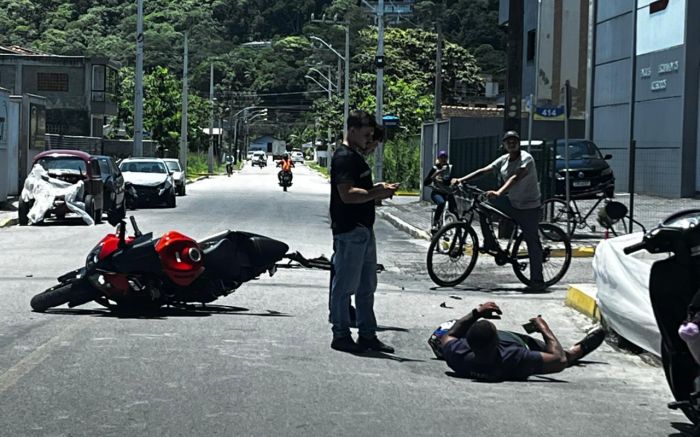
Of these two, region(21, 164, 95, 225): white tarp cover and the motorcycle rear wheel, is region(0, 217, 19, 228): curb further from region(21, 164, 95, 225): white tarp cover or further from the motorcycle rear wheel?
the motorcycle rear wheel

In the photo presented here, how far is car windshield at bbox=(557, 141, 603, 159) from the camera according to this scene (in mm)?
26895

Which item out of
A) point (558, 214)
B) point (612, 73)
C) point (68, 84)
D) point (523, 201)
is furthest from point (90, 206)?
point (68, 84)

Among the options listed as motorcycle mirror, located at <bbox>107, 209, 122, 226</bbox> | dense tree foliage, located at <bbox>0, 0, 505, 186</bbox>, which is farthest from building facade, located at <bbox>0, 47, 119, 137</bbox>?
motorcycle mirror, located at <bbox>107, 209, 122, 226</bbox>

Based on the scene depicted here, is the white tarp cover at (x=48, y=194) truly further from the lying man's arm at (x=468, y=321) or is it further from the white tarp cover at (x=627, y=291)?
the lying man's arm at (x=468, y=321)

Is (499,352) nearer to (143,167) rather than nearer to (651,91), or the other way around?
(143,167)

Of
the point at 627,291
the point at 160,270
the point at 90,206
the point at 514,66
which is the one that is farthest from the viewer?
the point at 90,206

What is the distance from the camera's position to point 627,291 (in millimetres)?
9195

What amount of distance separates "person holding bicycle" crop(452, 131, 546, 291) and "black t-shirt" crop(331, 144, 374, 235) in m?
4.89

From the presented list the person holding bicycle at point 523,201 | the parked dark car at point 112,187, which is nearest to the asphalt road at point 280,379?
the person holding bicycle at point 523,201

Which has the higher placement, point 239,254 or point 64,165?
point 64,165

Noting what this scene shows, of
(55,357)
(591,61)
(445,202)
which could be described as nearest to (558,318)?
(55,357)

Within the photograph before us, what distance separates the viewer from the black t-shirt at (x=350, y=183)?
9.38 m

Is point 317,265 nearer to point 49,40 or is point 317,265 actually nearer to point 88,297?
point 88,297

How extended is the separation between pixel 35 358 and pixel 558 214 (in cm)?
1606
